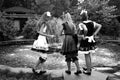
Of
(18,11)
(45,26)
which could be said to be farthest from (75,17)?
(18,11)

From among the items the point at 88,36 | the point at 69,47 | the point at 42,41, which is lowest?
the point at 69,47

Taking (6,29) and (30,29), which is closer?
(6,29)

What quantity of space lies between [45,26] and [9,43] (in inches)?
290

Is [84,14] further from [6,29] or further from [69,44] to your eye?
[6,29]

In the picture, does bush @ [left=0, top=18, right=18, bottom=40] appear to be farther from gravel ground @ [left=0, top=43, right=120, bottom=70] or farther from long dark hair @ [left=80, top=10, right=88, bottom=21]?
long dark hair @ [left=80, top=10, right=88, bottom=21]

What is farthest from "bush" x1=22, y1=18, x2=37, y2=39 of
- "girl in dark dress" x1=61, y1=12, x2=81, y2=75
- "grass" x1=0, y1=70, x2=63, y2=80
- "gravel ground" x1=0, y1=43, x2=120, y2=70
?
"girl in dark dress" x1=61, y1=12, x2=81, y2=75

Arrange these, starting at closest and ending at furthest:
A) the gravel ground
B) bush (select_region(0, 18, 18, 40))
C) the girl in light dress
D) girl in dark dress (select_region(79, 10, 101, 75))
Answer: girl in dark dress (select_region(79, 10, 101, 75)) → the girl in light dress → the gravel ground → bush (select_region(0, 18, 18, 40))

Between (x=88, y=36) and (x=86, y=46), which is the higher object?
(x=88, y=36)

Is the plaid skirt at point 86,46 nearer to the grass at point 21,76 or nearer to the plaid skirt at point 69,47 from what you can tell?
the plaid skirt at point 69,47

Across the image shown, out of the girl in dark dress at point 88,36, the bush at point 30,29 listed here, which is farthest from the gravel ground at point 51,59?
the bush at point 30,29

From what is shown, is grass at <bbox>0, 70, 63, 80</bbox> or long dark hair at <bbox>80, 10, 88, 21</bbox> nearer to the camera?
grass at <bbox>0, 70, 63, 80</bbox>

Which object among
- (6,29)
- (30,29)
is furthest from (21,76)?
(30,29)

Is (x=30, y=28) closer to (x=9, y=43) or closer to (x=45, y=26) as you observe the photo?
(x=9, y=43)

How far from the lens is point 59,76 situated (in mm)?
3973
